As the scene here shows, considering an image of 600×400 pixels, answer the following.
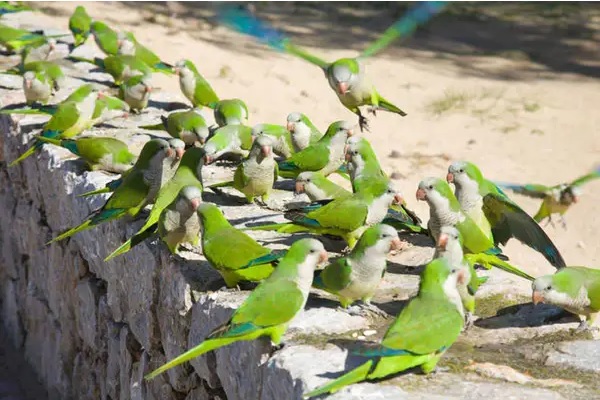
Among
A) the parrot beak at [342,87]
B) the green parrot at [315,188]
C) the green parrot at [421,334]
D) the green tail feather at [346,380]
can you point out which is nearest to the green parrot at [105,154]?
the green parrot at [315,188]

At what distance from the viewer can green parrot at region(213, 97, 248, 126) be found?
562cm

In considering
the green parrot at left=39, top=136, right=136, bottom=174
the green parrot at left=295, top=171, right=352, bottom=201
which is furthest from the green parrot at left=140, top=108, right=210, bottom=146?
the green parrot at left=295, top=171, right=352, bottom=201

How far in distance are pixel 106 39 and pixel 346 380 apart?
5478 mm

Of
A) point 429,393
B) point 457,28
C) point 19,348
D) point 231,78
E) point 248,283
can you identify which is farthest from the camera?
point 457,28

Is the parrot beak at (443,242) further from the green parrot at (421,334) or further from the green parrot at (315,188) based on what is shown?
the green parrot at (315,188)

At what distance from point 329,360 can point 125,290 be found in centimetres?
180

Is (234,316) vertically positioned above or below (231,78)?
above

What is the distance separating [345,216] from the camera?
3.96 m

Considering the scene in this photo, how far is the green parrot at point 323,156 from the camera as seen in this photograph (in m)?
4.89

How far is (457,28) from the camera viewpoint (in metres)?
13.1

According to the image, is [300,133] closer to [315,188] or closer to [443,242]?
[315,188]

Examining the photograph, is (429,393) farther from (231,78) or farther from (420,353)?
(231,78)

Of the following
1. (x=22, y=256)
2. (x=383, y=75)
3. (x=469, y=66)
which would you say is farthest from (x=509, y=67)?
(x=22, y=256)

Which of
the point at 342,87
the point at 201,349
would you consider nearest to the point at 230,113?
the point at 342,87
